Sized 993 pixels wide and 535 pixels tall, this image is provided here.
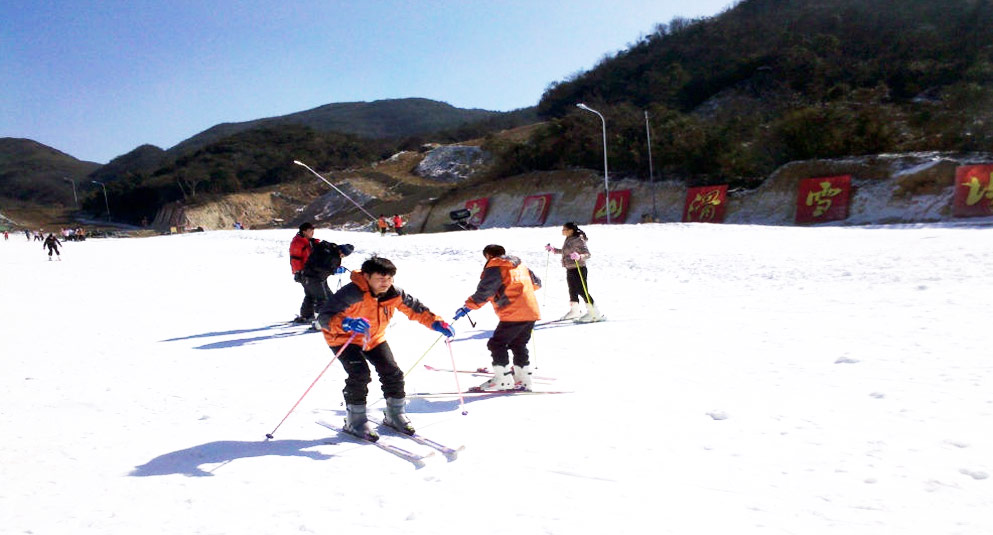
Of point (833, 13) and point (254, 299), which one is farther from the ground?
point (833, 13)

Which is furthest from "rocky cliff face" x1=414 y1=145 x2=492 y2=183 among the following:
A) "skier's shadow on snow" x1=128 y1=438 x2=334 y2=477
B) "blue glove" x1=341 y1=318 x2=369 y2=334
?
"blue glove" x1=341 y1=318 x2=369 y2=334

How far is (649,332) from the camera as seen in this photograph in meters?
9.20

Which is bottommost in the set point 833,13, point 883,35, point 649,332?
point 649,332

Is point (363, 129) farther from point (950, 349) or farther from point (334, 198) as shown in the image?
point (950, 349)

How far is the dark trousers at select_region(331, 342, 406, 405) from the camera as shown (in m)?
5.11

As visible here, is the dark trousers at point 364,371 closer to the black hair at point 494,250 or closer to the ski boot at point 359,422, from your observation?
the ski boot at point 359,422

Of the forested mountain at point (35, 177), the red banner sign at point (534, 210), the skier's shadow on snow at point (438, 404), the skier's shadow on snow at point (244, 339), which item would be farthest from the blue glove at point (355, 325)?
the forested mountain at point (35, 177)

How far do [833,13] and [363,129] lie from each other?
141 meters

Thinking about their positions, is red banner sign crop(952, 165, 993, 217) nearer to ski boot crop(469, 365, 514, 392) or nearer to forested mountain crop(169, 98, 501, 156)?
ski boot crop(469, 365, 514, 392)

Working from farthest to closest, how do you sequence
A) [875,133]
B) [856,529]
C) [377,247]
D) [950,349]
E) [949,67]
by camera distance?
[949,67] < [875,133] < [377,247] < [950,349] < [856,529]

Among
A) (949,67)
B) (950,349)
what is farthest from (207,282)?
(949,67)

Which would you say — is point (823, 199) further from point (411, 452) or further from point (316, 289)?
point (411, 452)

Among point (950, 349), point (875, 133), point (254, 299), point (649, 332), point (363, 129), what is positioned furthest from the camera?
point (363, 129)

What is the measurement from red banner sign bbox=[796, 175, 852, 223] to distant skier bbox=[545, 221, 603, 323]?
2128 cm
